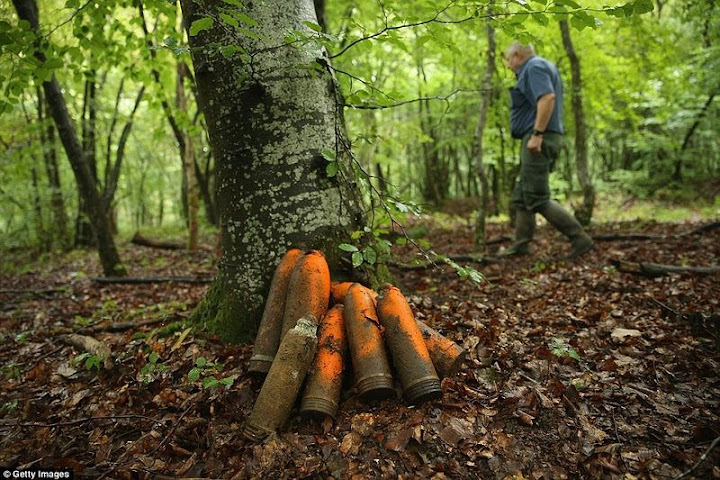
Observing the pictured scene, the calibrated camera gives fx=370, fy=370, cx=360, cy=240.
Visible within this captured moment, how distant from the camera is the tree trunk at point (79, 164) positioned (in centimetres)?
517

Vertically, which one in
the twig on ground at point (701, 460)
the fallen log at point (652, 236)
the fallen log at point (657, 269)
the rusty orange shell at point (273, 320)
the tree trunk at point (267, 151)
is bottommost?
the twig on ground at point (701, 460)

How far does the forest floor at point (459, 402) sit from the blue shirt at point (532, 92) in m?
2.15

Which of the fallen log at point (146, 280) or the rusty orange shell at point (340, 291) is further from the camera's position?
the fallen log at point (146, 280)

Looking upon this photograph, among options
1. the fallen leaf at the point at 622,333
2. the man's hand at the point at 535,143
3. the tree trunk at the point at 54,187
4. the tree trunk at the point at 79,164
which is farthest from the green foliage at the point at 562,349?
the tree trunk at the point at 54,187

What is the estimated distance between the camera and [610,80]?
9.13 meters

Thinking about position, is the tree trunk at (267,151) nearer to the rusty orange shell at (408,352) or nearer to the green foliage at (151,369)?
the green foliage at (151,369)

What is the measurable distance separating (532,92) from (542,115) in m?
0.32

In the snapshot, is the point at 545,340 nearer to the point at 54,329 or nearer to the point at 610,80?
the point at 54,329

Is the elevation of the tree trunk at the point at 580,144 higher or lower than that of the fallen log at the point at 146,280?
higher

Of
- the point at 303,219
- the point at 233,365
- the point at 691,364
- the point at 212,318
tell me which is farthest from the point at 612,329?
the point at 212,318

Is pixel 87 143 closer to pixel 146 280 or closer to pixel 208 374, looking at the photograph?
pixel 146 280

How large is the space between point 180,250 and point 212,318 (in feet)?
25.1

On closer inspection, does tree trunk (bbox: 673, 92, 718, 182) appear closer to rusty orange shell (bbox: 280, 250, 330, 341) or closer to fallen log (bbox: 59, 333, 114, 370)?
rusty orange shell (bbox: 280, 250, 330, 341)

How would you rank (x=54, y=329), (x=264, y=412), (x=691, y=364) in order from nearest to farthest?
(x=264, y=412) < (x=691, y=364) < (x=54, y=329)
